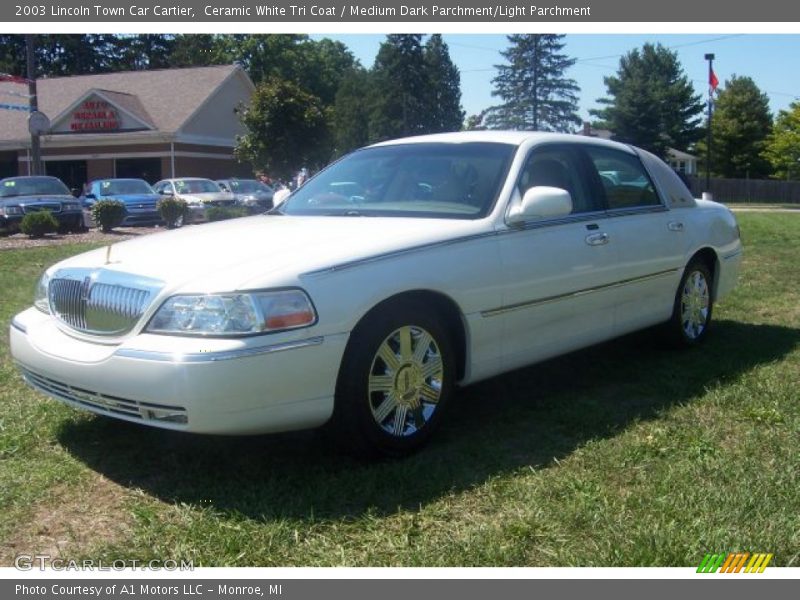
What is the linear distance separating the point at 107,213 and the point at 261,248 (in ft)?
54.5

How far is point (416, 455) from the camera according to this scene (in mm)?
4246

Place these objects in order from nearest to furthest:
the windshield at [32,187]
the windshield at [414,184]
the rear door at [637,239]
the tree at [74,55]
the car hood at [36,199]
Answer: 1. the windshield at [414,184]
2. the rear door at [637,239]
3. the car hood at [36,199]
4. the windshield at [32,187]
5. the tree at [74,55]

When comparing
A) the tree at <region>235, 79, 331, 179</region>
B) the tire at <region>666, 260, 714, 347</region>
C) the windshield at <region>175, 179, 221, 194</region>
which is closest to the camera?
the tire at <region>666, 260, 714, 347</region>

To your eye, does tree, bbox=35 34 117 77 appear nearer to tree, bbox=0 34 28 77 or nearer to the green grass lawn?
tree, bbox=0 34 28 77

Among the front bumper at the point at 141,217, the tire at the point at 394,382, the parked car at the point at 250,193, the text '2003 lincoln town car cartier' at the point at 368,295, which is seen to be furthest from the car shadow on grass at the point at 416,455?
the parked car at the point at 250,193

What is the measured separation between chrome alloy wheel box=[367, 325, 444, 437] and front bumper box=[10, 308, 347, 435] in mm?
291

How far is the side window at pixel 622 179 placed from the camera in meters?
5.73

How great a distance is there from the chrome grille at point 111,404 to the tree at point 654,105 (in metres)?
53.1

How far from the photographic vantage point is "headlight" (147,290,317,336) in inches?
144

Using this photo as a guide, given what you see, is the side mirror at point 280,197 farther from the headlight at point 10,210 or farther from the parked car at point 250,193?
the parked car at point 250,193

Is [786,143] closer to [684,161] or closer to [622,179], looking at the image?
[684,161]

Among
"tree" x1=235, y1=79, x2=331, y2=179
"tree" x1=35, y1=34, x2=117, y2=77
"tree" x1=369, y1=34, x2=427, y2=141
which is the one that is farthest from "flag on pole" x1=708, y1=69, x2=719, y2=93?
"tree" x1=35, y1=34, x2=117, y2=77

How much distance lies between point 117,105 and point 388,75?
43074 mm

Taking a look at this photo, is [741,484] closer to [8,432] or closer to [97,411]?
[97,411]
